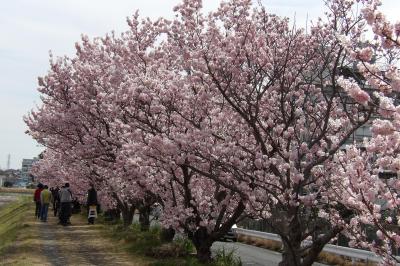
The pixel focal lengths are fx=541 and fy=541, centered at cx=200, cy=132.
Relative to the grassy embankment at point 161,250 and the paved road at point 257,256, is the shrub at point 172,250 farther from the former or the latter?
the paved road at point 257,256

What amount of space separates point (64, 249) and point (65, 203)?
658 cm

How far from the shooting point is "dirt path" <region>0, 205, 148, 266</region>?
12.4 m

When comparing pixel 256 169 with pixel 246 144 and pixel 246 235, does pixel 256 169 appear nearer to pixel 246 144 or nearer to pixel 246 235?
pixel 246 144

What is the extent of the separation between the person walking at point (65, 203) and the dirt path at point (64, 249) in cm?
110

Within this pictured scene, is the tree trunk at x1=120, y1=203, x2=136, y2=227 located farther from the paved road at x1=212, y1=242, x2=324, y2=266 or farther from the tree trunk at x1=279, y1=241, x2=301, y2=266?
the tree trunk at x1=279, y1=241, x2=301, y2=266

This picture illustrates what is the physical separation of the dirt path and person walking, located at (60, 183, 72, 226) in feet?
3.60

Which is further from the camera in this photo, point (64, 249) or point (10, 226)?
point (10, 226)

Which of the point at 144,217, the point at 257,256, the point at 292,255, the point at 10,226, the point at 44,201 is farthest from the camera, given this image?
the point at 10,226

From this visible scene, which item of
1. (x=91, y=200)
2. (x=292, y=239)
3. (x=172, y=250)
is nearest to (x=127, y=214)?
(x=91, y=200)

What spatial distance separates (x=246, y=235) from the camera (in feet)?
86.2

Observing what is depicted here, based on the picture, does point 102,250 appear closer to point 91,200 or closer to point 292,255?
point 91,200

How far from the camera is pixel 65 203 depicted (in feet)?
69.1

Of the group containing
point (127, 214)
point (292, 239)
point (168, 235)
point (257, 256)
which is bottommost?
point (257, 256)

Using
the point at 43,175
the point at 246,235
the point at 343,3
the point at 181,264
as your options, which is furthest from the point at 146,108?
the point at 43,175
